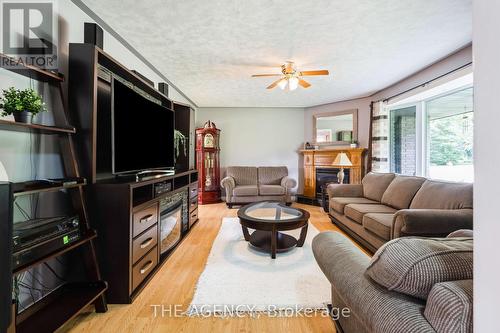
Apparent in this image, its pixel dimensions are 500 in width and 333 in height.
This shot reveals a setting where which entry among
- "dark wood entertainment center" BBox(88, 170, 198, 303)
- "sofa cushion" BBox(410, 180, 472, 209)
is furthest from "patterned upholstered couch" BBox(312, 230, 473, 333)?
"sofa cushion" BBox(410, 180, 472, 209)

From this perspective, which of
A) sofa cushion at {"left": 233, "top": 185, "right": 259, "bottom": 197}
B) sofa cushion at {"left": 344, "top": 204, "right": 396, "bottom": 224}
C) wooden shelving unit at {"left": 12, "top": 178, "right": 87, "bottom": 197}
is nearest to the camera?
wooden shelving unit at {"left": 12, "top": 178, "right": 87, "bottom": 197}

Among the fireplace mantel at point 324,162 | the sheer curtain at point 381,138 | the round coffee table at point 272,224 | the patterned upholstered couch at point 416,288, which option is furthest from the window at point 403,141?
the patterned upholstered couch at point 416,288

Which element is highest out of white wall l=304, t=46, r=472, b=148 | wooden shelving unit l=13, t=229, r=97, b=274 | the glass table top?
white wall l=304, t=46, r=472, b=148

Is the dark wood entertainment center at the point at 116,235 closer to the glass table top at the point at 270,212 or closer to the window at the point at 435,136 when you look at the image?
the glass table top at the point at 270,212

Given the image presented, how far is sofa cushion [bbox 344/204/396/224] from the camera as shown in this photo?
105 inches

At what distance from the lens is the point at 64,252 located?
4.32 feet

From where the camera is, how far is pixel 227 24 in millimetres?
2170

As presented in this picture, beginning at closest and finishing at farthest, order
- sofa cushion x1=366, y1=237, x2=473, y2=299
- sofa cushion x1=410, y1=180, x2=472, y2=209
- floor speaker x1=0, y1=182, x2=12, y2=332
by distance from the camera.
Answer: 1. sofa cushion x1=366, y1=237, x2=473, y2=299
2. floor speaker x1=0, y1=182, x2=12, y2=332
3. sofa cushion x1=410, y1=180, x2=472, y2=209

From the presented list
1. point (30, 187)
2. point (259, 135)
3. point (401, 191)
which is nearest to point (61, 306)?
point (30, 187)

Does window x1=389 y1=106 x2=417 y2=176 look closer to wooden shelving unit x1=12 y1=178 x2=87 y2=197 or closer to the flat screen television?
the flat screen television

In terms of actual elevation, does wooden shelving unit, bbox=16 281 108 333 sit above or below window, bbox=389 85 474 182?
below

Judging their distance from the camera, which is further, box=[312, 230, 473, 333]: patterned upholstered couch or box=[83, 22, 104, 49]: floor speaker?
box=[83, 22, 104, 49]: floor speaker

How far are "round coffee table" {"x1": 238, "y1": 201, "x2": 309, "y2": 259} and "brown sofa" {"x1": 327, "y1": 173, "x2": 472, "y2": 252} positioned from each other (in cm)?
70

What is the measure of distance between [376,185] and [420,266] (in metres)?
3.09
